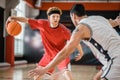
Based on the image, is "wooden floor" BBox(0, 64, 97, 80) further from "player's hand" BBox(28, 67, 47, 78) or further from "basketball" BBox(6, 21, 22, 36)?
"player's hand" BBox(28, 67, 47, 78)

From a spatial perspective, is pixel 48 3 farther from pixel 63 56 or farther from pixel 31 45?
pixel 63 56

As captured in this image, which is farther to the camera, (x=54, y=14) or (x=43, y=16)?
(x=43, y=16)

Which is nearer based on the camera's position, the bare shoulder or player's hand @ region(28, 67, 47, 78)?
player's hand @ region(28, 67, 47, 78)

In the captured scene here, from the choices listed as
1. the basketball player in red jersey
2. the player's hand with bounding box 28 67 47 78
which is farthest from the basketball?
the player's hand with bounding box 28 67 47 78

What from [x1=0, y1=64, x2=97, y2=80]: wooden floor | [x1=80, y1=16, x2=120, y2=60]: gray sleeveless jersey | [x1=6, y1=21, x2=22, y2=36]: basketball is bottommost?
[x1=0, y1=64, x2=97, y2=80]: wooden floor

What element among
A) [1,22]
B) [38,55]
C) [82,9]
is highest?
[82,9]

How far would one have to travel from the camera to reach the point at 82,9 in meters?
3.17

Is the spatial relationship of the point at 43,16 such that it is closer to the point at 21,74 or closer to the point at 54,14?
the point at 21,74

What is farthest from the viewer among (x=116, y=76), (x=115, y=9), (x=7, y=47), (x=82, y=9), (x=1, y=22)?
(x=115, y=9)

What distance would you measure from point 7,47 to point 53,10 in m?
11.2

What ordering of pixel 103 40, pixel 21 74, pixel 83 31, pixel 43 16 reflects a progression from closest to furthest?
pixel 83 31, pixel 103 40, pixel 21 74, pixel 43 16

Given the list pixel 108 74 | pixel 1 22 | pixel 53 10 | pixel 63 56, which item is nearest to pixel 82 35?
pixel 63 56

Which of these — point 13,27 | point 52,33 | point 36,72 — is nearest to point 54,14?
point 52,33

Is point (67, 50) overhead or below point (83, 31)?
below
